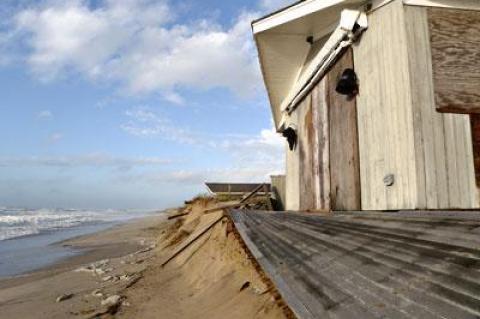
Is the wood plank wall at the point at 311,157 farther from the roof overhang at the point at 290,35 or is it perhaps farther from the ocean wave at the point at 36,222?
the ocean wave at the point at 36,222

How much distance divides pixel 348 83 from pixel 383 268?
16.5 feet

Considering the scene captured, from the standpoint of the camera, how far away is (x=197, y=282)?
7.27 metres

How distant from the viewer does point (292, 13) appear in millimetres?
9430

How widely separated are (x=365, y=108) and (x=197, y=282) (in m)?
4.06

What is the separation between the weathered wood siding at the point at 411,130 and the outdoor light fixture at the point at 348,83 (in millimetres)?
538

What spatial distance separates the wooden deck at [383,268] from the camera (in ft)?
8.54

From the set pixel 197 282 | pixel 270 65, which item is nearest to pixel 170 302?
pixel 197 282

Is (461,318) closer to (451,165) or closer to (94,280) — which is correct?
(451,165)

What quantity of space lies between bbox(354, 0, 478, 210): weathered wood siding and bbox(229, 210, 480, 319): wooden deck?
1378mm

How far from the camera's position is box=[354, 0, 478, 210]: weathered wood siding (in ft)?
20.5

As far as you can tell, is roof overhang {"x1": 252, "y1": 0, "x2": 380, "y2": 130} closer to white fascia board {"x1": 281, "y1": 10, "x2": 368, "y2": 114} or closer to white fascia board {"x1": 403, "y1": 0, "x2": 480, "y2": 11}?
white fascia board {"x1": 281, "y1": 10, "x2": 368, "y2": 114}

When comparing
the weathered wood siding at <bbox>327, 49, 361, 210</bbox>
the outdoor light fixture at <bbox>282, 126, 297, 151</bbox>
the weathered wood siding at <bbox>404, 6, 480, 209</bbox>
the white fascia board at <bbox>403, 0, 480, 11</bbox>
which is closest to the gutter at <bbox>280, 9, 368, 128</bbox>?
the weathered wood siding at <bbox>327, 49, 361, 210</bbox>

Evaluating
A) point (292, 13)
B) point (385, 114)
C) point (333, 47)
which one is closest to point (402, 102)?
point (385, 114)

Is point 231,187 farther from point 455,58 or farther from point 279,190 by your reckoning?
point 455,58
